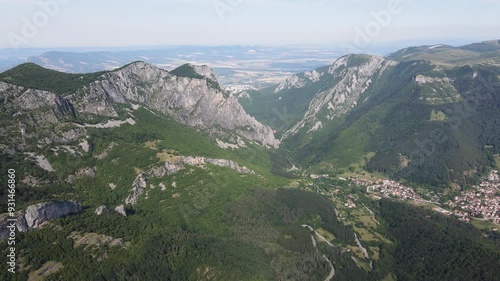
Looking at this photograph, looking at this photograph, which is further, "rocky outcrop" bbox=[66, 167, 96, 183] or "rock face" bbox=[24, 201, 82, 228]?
"rocky outcrop" bbox=[66, 167, 96, 183]

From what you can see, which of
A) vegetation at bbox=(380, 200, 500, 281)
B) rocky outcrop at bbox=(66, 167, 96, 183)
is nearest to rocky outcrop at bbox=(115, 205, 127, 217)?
rocky outcrop at bbox=(66, 167, 96, 183)

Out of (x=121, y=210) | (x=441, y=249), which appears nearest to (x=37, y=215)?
(x=121, y=210)

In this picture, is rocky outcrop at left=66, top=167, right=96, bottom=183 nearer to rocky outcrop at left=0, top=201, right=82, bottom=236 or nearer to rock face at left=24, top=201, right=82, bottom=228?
rock face at left=24, top=201, right=82, bottom=228

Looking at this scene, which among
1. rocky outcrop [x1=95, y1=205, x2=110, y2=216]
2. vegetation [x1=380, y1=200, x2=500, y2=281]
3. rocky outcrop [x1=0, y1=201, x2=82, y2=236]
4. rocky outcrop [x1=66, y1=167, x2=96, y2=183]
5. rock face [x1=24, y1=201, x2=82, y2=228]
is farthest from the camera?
rocky outcrop [x1=66, y1=167, x2=96, y2=183]

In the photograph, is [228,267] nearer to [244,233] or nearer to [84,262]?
[244,233]

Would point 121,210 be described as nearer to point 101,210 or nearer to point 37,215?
point 101,210

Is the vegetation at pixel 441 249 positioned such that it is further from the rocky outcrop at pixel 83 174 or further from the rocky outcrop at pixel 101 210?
the rocky outcrop at pixel 83 174

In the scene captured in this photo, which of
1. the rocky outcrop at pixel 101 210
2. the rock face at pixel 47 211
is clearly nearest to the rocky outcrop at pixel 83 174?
the rock face at pixel 47 211
